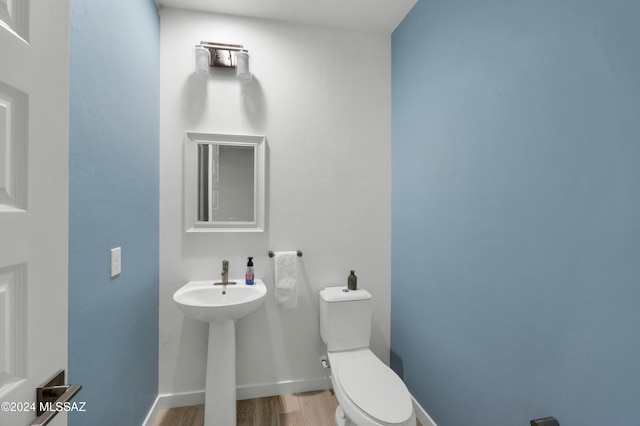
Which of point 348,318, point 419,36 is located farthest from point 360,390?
point 419,36

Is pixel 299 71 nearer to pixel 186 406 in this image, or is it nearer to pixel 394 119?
pixel 394 119

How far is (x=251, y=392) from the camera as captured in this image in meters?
1.90

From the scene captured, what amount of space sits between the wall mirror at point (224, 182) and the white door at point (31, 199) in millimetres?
1218

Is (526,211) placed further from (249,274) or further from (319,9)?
(319,9)

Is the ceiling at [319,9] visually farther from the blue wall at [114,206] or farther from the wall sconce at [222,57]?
the blue wall at [114,206]

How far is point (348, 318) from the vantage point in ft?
6.00

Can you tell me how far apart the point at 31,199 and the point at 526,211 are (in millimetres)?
1455

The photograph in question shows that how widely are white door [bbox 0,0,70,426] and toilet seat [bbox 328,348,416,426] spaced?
107 centimetres

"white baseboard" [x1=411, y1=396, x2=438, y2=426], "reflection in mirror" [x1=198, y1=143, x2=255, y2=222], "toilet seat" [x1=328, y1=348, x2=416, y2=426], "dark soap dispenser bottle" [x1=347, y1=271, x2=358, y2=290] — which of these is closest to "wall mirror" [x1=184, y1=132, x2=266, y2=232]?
"reflection in mirror" [x1=198, y1=143, x2=255, y2=222]

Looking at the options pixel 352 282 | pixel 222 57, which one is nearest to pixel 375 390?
pixel 352 282

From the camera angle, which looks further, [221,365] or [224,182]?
[224,182]

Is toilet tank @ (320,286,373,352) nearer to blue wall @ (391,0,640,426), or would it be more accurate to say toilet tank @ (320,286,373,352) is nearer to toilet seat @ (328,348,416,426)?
toilet seat @ (328,348,416,426)

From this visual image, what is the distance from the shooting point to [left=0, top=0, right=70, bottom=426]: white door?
492 millimetres

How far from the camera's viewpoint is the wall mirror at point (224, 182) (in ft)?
6.04
